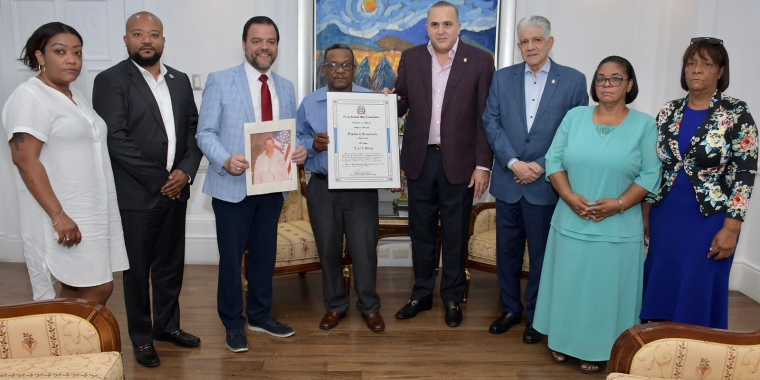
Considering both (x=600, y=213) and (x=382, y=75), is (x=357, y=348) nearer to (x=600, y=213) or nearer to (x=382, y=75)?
(x=600, y=213)

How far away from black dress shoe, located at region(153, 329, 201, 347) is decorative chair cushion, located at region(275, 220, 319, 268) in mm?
811

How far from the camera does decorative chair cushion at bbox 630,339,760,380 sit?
188cm

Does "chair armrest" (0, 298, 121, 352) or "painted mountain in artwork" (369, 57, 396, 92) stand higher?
"painted mountain in artwork" (369, 57, 396, 92)

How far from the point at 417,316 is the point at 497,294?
0.80 m

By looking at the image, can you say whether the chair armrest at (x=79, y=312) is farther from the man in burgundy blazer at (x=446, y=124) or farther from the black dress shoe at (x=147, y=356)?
the man in burgundy blazer at (x=446, y=124)

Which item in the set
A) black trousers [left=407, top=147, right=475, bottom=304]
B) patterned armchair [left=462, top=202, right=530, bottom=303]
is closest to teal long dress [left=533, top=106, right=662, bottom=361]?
black trousers [left=407, top=147, right=475, bottom=304]

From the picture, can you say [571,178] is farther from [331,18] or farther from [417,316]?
[331,18]

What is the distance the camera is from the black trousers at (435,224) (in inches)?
133

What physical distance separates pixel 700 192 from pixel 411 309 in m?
1.79

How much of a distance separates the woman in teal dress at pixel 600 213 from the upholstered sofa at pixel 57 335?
2047mm

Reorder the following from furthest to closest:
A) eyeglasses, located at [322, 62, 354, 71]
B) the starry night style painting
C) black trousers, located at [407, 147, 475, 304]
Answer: the starry night style painting, black trousers, located at [407, 147, 475, 304], eyeglasses, located at [322, 62, 354, 71]

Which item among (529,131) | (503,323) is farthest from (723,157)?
(503,323)

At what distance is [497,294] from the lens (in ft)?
13.7

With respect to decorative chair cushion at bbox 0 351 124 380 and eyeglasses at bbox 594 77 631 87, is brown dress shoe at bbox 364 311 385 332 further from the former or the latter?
eyeglasses at bbox 594 77 631 87
